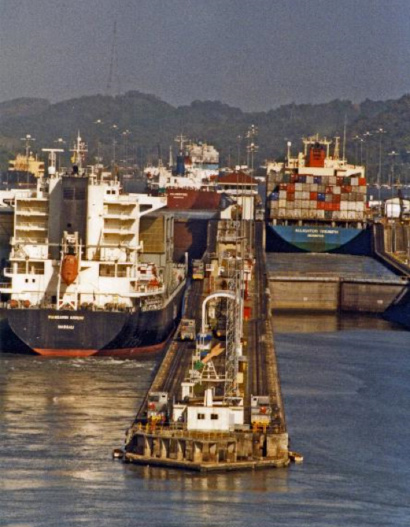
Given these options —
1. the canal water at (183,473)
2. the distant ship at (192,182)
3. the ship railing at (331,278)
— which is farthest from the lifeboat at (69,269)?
the distant ship at (192,182)

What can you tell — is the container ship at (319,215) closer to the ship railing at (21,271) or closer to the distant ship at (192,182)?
the distant ship at (192,182)

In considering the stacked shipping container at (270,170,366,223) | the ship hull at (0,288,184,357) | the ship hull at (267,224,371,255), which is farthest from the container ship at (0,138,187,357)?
the stacked shipping container at (270,170,366,223)

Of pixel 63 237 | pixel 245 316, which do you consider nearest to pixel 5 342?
pixel 63 237

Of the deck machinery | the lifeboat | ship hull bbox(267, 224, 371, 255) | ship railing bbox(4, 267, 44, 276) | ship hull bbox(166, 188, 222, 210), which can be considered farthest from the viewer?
ship hull bbox(166, 188, 222, 210)

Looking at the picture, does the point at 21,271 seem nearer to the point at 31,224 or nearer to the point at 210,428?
the point at 31,224

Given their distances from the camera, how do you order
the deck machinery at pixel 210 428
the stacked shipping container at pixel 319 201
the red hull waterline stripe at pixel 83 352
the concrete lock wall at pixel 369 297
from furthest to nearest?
the stacked shipping container at pixel 319 201 → the concrete lock wall at pixel 369 297 → the red hull waterline stripe at pixel 83 352 → the deck machinery at pixel 210 428

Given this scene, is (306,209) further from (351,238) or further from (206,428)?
(206,428)

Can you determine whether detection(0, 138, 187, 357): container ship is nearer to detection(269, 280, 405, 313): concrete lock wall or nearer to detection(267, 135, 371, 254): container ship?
detection(269, 280, 405, 313): concrete lock wall
